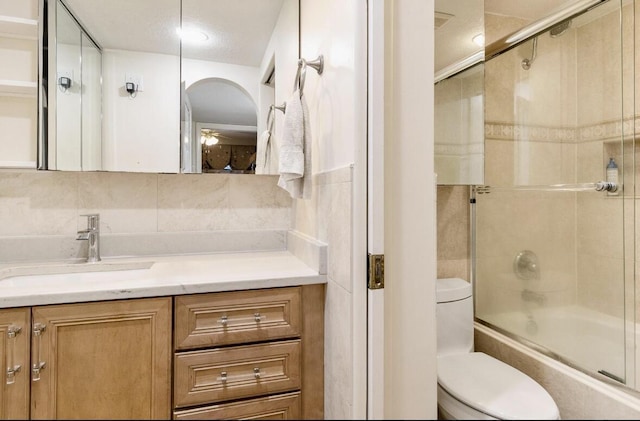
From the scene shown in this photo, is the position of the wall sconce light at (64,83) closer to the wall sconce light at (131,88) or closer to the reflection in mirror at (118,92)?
the reflection in mirror at (118,92)

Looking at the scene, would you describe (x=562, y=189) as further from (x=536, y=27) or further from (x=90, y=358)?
(x=90, y=358)

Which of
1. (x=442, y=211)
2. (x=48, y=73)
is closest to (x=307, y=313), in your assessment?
(x=442, y=211)

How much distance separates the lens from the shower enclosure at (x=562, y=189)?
1.53 metres

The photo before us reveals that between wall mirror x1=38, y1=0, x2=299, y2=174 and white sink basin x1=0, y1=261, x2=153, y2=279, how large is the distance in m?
0.38

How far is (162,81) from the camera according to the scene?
146 centimetres

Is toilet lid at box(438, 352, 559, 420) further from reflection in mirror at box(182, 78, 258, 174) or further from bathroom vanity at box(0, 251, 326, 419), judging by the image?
reflection in mirror at box(182, 78, 258, 174)

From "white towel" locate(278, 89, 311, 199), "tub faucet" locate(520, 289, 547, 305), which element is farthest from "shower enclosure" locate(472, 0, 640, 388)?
"white towel" locate(278, 89, 311, 199)

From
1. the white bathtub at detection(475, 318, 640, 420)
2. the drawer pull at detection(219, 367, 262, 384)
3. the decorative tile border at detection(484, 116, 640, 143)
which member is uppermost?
the decorative tile border at detection(484, 116, 640, 143)

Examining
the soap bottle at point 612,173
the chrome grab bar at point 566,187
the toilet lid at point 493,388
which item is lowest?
the toilet lid at point 493,388

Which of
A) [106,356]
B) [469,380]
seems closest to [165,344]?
[106,356]

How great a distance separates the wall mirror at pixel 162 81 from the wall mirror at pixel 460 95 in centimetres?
66

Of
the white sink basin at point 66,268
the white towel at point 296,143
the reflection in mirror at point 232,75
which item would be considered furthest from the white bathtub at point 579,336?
the white sink basin at point 66,268

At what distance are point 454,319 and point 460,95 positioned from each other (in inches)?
40.2

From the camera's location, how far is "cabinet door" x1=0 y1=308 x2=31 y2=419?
2.96 feet
